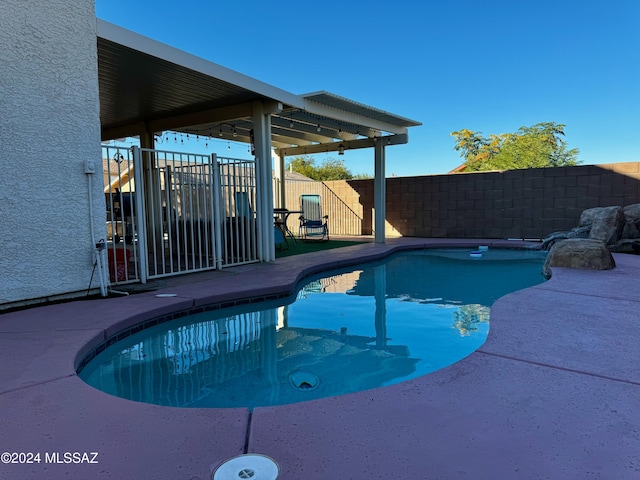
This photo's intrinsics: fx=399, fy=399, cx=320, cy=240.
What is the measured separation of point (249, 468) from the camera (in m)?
1.44

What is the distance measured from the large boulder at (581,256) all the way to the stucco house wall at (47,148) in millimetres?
6314

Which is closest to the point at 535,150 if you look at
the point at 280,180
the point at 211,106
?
the point at 280,180

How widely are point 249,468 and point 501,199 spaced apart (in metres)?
11.0

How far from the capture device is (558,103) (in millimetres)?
23359

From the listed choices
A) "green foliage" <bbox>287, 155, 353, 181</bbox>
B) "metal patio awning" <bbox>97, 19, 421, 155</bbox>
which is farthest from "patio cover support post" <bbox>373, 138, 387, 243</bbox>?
"green foliage" <bbox>287, 155, 353, 181</bbox>

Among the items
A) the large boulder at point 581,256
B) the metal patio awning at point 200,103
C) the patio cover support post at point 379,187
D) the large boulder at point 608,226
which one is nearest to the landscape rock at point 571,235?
the large boulder at point 608,226

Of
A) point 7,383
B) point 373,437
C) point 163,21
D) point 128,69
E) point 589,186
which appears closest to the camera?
point 373,437

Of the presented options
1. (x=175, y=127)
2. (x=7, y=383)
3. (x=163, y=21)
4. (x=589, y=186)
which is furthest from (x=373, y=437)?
(x=163, y=21)

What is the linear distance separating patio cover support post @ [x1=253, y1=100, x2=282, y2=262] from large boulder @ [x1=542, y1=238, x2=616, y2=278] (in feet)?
15.1

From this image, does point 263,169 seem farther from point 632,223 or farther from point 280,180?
point 632,223

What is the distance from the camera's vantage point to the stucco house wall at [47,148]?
3.74m

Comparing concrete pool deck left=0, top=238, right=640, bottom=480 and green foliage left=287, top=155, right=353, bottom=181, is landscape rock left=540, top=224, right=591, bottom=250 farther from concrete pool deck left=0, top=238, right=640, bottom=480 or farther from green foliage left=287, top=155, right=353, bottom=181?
green foliage left=287, top=155, right=353, bottom=181

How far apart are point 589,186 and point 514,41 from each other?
1019 cm

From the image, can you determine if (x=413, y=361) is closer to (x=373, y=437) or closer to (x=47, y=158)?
(x=373, y=437)
